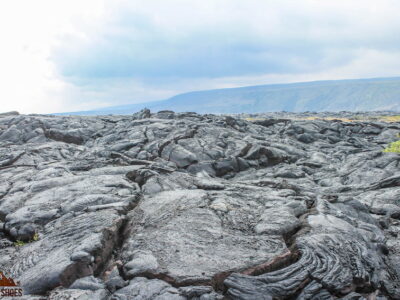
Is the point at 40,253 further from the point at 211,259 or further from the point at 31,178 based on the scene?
the point at 31,178

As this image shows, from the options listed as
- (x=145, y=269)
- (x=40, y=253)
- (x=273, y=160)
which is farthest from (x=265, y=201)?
(x=273, y=160)

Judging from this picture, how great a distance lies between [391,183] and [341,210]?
9091mm

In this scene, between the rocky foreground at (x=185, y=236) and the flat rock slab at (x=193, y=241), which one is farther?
the flat rock slab at (x=193, y=241)

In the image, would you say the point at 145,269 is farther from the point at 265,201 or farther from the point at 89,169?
the point at 89,169

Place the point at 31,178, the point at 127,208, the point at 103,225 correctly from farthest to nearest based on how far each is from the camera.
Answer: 1. the point at 31,178
2. the point at 127,208
3. the point at 103,225

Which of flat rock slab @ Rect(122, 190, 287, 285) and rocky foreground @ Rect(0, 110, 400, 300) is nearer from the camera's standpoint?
rocky foreground @ Rect(0, 110, 400, 300)

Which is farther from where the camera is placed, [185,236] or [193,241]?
[185,236]

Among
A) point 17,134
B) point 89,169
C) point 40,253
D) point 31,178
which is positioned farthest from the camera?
point 17,134

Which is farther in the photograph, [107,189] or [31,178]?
[31,178]

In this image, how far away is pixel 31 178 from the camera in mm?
24016

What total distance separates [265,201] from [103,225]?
9.16m

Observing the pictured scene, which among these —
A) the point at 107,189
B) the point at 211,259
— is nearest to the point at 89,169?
the point at 107,189

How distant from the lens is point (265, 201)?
60.1 ft

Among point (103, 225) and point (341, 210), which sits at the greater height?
point (103, 225)
